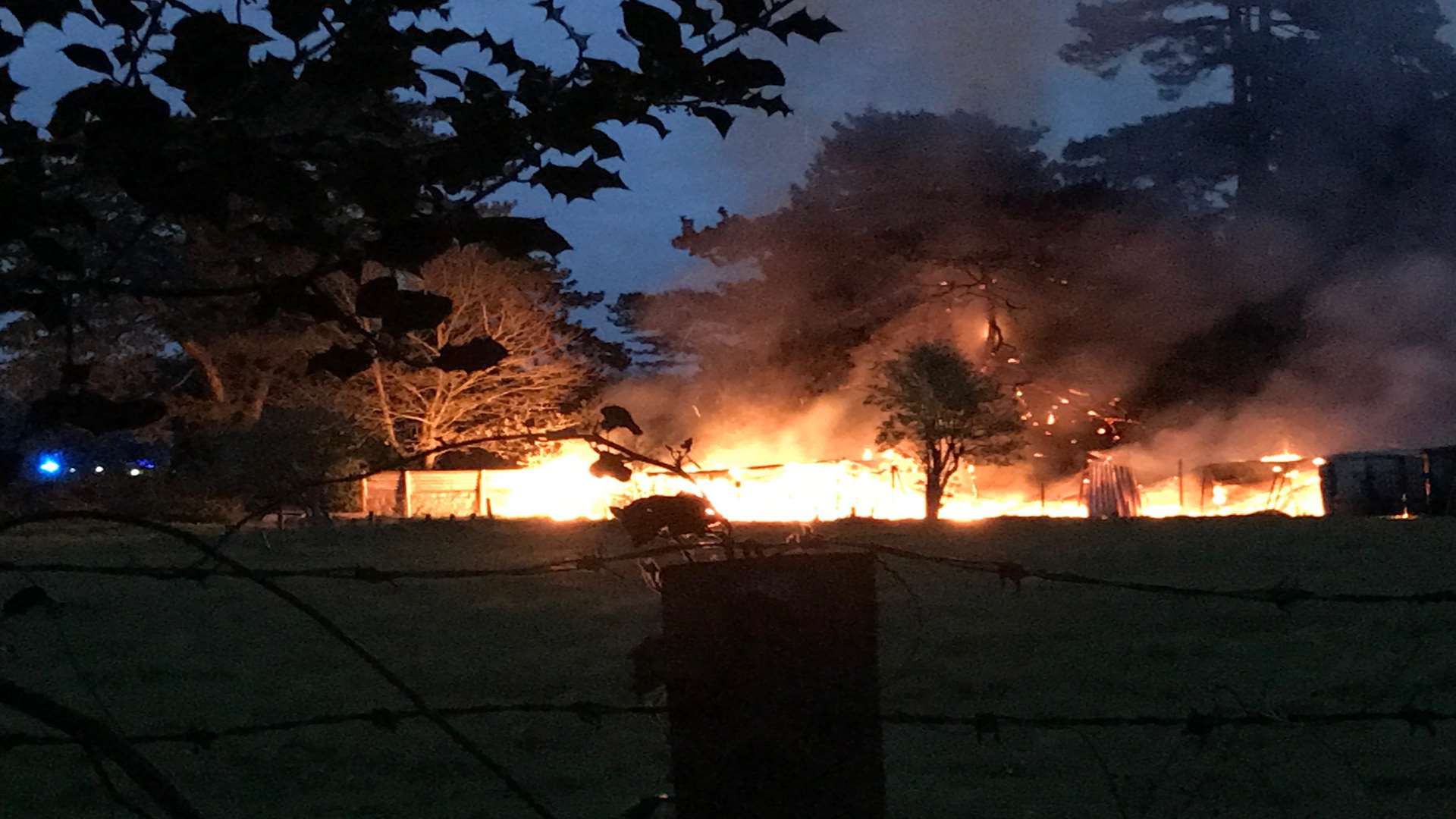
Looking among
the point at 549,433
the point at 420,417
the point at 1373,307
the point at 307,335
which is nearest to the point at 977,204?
the point at 1373,307

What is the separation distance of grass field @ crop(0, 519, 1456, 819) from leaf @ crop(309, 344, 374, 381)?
1.71 metres

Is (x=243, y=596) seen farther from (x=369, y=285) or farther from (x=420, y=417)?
(x=420, y=417)

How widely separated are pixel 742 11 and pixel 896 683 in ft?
14.9

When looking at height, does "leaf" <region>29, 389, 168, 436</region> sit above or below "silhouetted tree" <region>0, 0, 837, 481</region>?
below

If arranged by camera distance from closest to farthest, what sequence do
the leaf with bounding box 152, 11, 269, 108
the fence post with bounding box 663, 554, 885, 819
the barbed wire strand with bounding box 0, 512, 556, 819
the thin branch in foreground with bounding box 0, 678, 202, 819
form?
the thin branch in foreground with bounding box 0, 678, 202, 819 → the barbed wire strand with bounding box 0, 512, 556, 819 → the fence post with bounding box 663, 554, 885, 819 → the leaf with bounding box 152, 11, 269, 108

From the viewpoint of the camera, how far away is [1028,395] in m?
31.2

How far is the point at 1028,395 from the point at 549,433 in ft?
98.7

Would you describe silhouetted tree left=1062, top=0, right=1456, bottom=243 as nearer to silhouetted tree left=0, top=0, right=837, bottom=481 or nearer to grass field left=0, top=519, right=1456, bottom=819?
grass field left=0, top=519, right=1456, bottom=819

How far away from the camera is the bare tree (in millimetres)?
26359

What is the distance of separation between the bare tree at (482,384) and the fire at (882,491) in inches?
37.6

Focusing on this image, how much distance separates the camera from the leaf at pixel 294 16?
1886 millimetres

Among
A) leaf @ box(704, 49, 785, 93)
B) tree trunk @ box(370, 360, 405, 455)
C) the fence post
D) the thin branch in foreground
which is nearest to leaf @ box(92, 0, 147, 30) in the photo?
leaf @ box(704, 49, 785, 93)

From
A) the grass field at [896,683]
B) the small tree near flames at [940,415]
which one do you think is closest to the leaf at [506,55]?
the grass field at [896,683]

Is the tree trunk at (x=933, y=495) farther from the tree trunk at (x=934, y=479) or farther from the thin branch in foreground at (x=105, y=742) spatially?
the thin branch in foreground at (x=105, y=742)
